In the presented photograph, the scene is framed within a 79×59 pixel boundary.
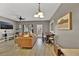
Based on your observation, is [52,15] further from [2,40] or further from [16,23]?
[2,40]

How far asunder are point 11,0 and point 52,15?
3.10 metres

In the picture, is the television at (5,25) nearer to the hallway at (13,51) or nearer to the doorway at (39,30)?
the hallway at (13,51)

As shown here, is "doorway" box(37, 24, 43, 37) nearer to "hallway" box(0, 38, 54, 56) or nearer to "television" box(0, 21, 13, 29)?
"hallway" box(0, 38, 54, 56)

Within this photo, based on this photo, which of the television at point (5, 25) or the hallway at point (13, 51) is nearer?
the television at point (5, 25)

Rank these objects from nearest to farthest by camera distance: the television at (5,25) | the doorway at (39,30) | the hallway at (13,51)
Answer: the television at (5,25), the hallway at (13,51), the doorway at (39,30)

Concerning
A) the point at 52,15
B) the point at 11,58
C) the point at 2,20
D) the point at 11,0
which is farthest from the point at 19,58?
the point at 52,15

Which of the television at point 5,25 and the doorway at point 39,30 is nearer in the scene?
the television at point 5,25

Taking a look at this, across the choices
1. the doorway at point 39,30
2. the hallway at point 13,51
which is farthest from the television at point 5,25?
the doorway at point 39,30

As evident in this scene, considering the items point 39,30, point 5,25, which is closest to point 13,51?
point 5,25

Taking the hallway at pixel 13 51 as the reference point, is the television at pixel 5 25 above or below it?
above

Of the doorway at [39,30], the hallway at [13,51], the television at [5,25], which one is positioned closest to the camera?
the television at [5,25]

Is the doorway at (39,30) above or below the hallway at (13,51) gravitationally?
above

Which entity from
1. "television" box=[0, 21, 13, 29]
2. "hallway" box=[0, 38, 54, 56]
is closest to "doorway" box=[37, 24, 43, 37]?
"hallway" box=[0, 38, 54, 56]

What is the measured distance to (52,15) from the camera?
14.8ft
